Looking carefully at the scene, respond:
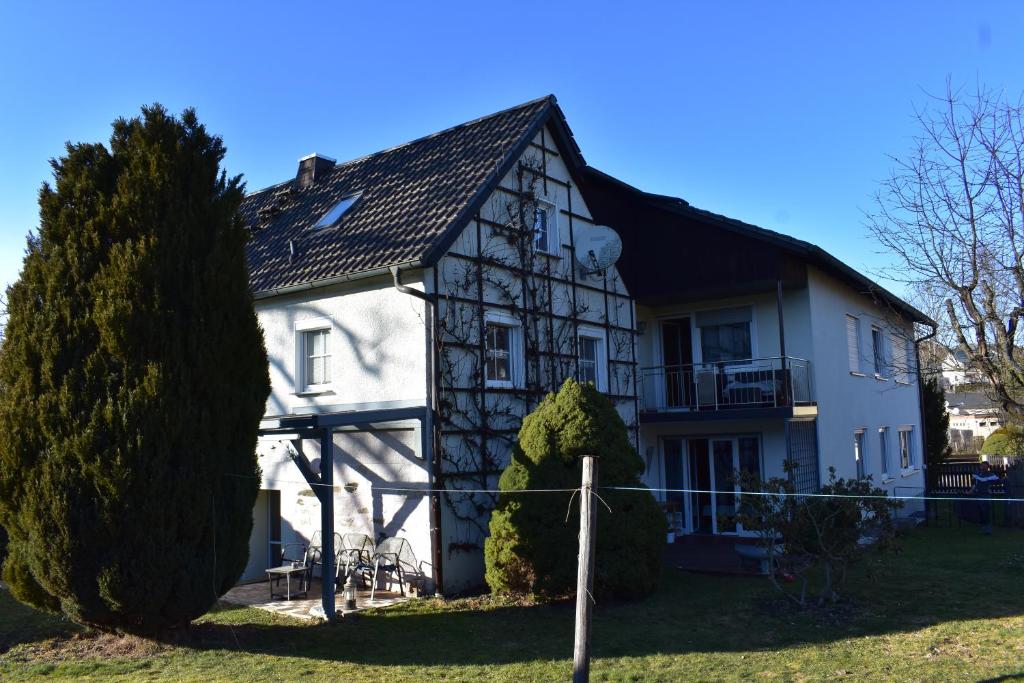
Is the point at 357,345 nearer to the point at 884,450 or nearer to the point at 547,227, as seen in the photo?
the point at 547,227

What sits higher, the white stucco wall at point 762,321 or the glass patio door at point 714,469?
the white stucco wall at point 762,321

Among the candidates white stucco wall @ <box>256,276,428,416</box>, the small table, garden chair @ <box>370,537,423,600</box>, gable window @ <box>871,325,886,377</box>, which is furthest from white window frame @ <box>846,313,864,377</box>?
the small table

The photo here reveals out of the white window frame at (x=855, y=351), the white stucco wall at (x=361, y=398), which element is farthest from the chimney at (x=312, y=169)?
the white window frame at (x=855, y=351)

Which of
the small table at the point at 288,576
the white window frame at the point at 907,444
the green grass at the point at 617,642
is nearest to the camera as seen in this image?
the green grass at the point at 617,642

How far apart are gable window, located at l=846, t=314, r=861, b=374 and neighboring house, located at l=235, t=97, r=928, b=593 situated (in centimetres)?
10

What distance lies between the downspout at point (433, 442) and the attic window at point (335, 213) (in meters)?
3.27

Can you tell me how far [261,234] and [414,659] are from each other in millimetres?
10215

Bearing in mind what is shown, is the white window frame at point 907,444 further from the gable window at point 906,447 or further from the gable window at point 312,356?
the gable window at point 312,356

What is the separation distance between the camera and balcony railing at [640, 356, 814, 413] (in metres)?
16.1

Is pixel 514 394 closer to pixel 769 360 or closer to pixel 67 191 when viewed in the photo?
pixel 769 360

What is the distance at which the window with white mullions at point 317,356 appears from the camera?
44.8 ft

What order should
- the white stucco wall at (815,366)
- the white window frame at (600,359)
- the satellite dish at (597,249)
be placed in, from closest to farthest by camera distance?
the satellite dish at (597,249) → the white window frame at (600,359) → the white stucco wall at (815,366)

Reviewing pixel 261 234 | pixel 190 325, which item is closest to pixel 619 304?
pixel 261 234

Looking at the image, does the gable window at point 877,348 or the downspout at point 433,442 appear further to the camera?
the gable window at point 877,348
